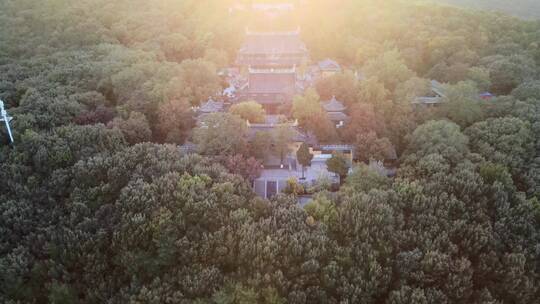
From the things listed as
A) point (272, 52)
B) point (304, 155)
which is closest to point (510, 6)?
point (272, 52)

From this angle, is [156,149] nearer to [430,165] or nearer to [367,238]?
[367,238]

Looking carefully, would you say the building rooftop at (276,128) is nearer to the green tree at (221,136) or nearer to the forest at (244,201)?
the forest at (244,201)

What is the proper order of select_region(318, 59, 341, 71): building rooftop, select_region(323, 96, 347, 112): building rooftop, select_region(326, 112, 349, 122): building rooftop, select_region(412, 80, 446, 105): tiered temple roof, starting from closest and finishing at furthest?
select_region(326, 112, 349, 122): building rooftop
select_region(323, 96, 347, 112): building rooftop
select_region(412, 80, 446, 105): tiered temple roof
select_region(318, 59, 341, 71): building rooftop

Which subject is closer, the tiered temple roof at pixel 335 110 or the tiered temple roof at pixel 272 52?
the tiered temple roof at pixel 335 110

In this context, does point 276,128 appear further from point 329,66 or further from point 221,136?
point 329,66

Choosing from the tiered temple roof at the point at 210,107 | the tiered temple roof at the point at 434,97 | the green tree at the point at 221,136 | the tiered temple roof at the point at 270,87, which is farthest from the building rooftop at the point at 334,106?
the tiered temple roof at the point at 210,107

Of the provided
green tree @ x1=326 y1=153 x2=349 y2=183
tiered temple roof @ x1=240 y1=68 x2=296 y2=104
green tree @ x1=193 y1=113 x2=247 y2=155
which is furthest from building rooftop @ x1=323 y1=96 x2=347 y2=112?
green tree @ x1=193 y1=113 x2=247 y2=155

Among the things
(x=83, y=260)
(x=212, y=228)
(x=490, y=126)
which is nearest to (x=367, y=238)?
(x=212, y=228)

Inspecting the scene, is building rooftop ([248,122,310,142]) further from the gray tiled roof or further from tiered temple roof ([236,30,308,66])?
tiered temple roof ([236,30,308,66])

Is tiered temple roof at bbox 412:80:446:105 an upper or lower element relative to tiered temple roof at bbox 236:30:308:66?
lower
